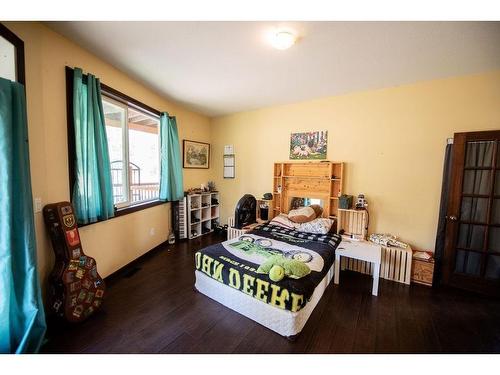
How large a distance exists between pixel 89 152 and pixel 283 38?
201cm

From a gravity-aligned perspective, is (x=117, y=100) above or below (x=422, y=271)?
above

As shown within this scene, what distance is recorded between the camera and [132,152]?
9.45 ft

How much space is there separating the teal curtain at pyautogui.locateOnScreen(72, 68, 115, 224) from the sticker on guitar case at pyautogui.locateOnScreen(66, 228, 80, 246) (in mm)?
196

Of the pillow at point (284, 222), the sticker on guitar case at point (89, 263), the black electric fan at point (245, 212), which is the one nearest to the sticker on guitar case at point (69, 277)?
the sticker on guitar case at point (89, 263)

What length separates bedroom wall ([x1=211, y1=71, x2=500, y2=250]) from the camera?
7.48 ft

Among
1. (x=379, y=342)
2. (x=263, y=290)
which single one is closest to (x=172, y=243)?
(x=263, y=290)

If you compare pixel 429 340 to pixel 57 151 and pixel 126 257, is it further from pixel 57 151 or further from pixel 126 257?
pixel 57 151

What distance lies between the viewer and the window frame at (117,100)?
183 cm

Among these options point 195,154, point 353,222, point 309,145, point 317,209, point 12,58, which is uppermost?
Result: point 12,58

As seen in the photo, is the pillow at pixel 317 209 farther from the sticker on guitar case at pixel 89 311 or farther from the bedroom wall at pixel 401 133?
the sticker on guitar case at pixel 89 311

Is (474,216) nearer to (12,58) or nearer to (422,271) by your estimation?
(422,271)

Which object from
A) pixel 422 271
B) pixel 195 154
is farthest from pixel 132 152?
pixel 422 271

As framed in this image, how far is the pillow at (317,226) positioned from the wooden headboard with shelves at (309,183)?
24 centimetres

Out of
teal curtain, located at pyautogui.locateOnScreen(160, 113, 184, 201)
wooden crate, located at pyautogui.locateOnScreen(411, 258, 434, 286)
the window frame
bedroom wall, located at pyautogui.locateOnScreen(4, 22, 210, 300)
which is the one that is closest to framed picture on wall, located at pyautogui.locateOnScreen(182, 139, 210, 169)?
teal curtain, located at pyautogui.locateOnScreen(160, 113, 184, 201)
